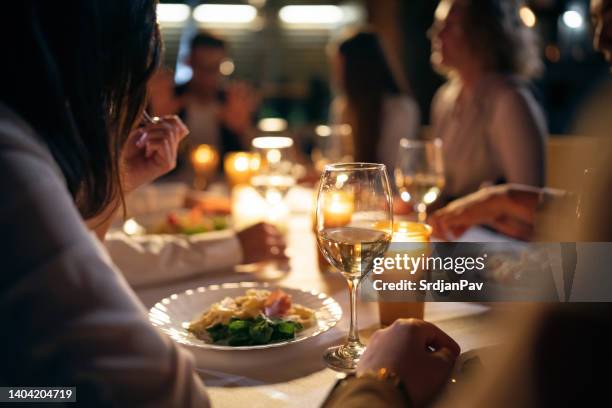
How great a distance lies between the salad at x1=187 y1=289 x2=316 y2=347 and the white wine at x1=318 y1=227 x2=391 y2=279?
122 millimetres

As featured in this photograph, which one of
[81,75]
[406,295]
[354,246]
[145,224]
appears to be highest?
[81,75]

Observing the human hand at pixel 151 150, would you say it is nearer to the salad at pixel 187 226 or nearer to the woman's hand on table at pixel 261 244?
the woman's hand on table at pixel 261 244

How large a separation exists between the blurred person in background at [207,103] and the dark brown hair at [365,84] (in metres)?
0.78

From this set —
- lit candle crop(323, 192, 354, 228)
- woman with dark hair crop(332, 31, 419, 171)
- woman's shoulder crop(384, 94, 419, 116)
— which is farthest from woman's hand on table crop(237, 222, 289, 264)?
woman's shoulder crop(384, 94, 419, 116)

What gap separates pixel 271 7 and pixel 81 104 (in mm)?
5680

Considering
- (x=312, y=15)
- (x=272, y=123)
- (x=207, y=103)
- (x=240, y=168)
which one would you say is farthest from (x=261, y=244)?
(x=312, y=15)

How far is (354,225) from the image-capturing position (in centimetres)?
83

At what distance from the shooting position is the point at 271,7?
19.7 ft

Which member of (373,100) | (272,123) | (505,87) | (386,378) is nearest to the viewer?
(386,378)

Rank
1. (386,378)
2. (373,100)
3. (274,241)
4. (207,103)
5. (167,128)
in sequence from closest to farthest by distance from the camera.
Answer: (386,378) → (167,128) → (274,241) → (373,100) → (207,103)

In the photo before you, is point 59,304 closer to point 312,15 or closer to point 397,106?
point 397,106

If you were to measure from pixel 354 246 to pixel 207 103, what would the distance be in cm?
319

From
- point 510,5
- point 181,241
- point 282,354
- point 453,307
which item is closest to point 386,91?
point 510,5

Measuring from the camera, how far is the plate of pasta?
820 mm
